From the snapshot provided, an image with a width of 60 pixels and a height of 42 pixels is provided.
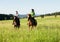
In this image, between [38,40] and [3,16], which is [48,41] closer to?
[38,40]

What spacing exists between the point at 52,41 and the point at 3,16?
84.7 m

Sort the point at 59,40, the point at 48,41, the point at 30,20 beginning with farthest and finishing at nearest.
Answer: the point at 30,20, the point at 59,40, the point at 48,41

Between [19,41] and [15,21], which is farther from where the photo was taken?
[15,21]

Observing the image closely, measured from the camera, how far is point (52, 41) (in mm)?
10180

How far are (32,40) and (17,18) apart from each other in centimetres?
1337

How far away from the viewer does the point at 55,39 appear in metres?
10.6

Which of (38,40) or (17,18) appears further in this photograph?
(17,18)

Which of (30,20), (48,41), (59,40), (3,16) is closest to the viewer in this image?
(48,41)

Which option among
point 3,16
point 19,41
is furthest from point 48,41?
point 3,16

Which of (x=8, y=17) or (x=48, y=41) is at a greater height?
(x=48, y=41)

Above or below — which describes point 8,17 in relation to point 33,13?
below

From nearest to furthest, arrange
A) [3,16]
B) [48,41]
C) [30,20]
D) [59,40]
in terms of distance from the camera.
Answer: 1. [48,41]
2. [59,40]
3. [30,20]
4. [3,16]

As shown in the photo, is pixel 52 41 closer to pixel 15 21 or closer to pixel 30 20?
pixel 30 20

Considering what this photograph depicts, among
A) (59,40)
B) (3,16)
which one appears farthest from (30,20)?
(3,16)
